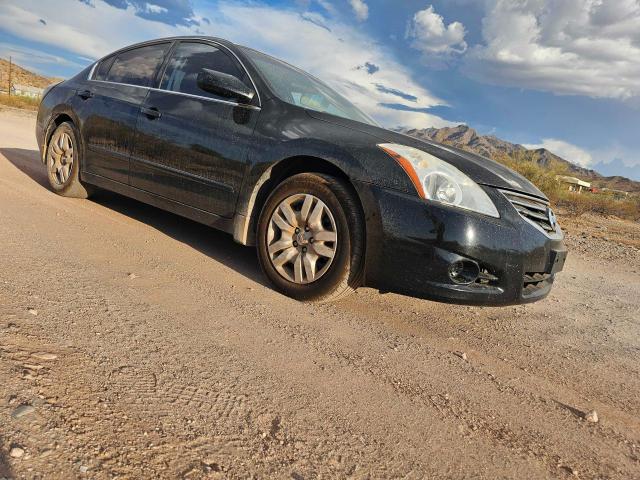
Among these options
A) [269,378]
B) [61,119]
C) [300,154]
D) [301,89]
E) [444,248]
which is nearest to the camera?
[269,378]

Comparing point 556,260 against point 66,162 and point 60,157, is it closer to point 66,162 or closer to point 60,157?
point 66,162

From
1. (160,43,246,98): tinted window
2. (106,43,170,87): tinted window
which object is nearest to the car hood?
(160,43,246,98): tinted window

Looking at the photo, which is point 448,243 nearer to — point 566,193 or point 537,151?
point 566,193

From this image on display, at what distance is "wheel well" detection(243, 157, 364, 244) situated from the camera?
3.02 m

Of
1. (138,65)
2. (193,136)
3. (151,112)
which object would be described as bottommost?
(193,136)

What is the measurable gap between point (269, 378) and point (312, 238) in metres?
1.14

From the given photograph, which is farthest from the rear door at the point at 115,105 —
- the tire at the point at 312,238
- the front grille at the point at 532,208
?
the front grille at the point at 532,208

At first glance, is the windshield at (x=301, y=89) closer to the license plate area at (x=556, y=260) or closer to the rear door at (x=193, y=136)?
the rear door at (x=193, y=136)

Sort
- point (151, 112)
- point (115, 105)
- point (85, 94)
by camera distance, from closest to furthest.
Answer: point (151, 112)
point (115, 105)
point (85, 94)

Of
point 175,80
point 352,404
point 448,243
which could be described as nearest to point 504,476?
point 352,404

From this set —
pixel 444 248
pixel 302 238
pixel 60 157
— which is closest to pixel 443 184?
pixel 444 248

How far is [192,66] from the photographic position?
12.7ft

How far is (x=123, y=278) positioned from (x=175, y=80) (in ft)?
6.17

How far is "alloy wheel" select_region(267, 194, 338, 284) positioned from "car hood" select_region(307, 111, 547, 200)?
59cm
